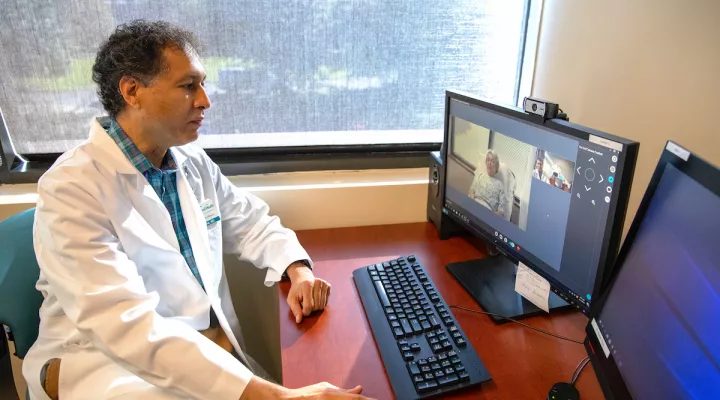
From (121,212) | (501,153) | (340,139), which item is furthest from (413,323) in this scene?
(340,139)

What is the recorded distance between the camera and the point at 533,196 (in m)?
1.04

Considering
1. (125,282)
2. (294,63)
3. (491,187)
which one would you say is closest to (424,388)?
(491,187)

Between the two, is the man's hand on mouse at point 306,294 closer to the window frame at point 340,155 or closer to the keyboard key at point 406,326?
the keyboard key at point 406,326

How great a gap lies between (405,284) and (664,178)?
620 mm

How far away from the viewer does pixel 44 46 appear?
1.45m

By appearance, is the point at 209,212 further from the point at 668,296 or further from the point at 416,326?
the point at 668,296

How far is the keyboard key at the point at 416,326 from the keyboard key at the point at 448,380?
130mm

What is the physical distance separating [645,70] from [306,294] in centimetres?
110

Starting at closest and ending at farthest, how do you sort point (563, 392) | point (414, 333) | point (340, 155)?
1. point (563, 392)
2. point (414, 333)
3. point (340, 155)

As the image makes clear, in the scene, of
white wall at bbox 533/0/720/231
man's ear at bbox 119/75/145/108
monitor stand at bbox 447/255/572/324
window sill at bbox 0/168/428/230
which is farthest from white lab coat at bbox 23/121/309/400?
white wall at bbox 533/0/720/231

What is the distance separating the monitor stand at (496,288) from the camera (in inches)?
44.1

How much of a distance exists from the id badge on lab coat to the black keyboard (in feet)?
1.38

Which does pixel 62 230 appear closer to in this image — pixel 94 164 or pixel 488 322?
pixel 94 164

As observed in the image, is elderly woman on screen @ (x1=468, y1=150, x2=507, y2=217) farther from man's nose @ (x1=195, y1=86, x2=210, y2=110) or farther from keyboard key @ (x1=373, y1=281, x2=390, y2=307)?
man's nose @ (x1=195, y1=86, x2=210, y2=110)
